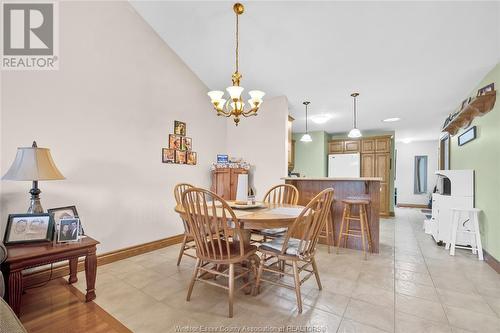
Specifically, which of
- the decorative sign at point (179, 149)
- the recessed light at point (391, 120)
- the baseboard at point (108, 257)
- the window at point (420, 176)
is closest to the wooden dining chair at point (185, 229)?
the baseboard at point (108, 257)

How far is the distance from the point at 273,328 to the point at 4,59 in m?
3.29

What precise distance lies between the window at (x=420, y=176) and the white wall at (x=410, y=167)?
0.08m

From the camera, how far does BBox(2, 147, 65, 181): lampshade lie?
1.86 m

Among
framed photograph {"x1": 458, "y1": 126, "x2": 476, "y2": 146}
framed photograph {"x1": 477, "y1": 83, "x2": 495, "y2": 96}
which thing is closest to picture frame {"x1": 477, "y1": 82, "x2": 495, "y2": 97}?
framed photograph {"x1": 477, "y1": 83, "x2": 495, "y2": 96}

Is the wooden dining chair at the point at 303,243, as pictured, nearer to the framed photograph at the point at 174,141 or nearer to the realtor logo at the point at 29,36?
the framed photograph at the point at 174,141

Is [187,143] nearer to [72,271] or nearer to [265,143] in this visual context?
[265,143]

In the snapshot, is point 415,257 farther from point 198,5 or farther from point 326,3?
point 198,5

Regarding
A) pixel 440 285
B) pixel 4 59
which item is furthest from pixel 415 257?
pixel 4 59

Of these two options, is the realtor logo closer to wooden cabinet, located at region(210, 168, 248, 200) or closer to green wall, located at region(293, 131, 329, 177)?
wooden cabinet, located at region(210, 168, 248, 200)

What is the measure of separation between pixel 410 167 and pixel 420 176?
41 centimetres

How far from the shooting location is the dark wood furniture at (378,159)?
584 centimetres

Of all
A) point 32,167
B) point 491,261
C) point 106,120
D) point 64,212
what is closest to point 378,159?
point 491,261

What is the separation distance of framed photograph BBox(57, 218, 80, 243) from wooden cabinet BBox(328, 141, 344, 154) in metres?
5.96

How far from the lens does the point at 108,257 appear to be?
109 inches
